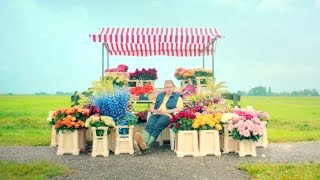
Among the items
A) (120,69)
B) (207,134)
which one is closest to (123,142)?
(207,134)

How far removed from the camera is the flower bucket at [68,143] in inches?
381

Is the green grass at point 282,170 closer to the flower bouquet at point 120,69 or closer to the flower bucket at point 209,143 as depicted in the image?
the flower bucket at point 209,143

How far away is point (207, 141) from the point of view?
377 inches

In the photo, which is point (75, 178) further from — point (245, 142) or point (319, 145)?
point (319, 145)

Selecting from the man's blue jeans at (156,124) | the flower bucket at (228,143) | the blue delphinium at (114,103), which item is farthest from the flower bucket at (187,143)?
the blue delphinium at (114,103)

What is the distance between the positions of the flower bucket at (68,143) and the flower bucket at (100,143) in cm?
41

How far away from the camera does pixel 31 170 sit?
770 centimetres

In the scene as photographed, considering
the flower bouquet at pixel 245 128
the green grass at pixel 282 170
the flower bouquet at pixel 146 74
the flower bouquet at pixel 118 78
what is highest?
the flower bouquet at pixel 146 74

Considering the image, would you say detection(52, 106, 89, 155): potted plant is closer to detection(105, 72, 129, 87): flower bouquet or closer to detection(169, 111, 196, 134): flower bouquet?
detection(169, 111, 196, 134): flower bouquet

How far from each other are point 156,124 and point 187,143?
0.87 metres

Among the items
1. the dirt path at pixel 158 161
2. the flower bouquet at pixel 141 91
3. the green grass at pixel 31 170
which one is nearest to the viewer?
the green grass at pixel 31 170

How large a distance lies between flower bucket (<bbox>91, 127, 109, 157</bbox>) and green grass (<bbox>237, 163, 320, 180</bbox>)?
9.27 ft

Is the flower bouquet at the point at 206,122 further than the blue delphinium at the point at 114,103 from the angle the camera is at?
No

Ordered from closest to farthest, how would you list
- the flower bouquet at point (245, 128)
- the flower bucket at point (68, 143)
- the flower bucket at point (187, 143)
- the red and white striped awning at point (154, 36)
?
1. the flower bouquet at point (245, 128)
2. the flower bucket at point (187, 143)
3. the flower bucket at point (68, 143)
4. the red and white striped awning at point (154, 36)
